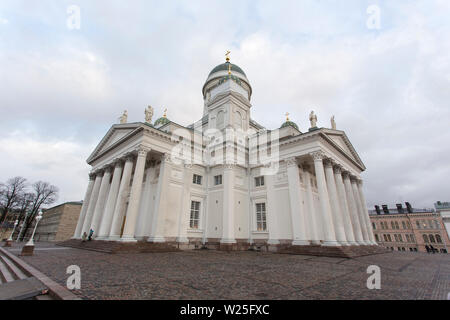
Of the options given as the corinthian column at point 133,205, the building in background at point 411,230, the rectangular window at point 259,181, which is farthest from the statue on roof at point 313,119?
the building in background at point 411,230

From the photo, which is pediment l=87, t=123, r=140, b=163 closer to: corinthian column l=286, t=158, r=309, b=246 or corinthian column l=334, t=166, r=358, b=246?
corinthian column l=286, t=158, r=309, b=246

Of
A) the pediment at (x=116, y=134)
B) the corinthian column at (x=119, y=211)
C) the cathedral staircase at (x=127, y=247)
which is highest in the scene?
the pediment at (x=116, y=134)

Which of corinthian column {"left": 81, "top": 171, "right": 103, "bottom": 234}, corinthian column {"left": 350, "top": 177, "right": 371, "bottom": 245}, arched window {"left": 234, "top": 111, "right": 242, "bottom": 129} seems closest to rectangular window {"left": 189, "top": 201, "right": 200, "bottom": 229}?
arched window {"left": 234, "top": 111, "right": 242, "bottom": 129}

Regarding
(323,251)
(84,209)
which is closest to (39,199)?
(84,209)

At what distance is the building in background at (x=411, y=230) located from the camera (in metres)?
46.7

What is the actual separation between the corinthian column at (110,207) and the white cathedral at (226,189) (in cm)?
8

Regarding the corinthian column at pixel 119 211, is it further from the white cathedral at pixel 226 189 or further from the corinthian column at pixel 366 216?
the corinthian column at pixel 366 216

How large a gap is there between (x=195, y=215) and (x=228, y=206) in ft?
11.9

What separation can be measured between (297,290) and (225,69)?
28.9 meters
